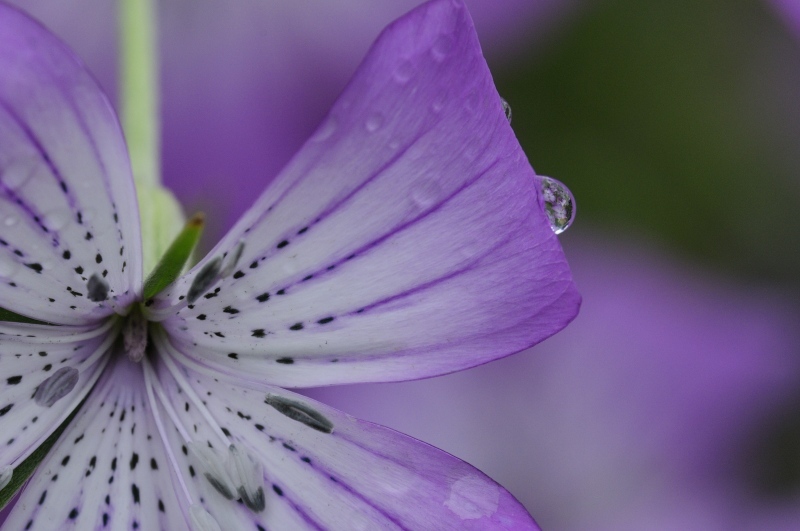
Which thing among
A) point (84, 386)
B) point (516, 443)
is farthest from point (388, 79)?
point (516, 443)

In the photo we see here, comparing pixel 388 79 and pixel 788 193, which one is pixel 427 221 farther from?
pixel 788 193

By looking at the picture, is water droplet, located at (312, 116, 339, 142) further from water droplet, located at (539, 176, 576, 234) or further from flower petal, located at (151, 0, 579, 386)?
water droplet, located at (539, 176, 576, 234)

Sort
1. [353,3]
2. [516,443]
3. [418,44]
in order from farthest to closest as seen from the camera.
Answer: [353,3]
[516,443]
[418,44]

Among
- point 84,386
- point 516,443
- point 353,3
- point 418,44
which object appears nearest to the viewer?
point 418,44

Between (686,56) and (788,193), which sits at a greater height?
(686,56)

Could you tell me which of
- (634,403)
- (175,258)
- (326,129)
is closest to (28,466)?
(175,258)

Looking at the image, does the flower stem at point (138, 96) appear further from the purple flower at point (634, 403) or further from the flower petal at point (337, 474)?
the purple flower at point (634, 403)

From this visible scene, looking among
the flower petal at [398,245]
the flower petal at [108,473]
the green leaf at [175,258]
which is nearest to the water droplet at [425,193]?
the flower petal at [398,245]

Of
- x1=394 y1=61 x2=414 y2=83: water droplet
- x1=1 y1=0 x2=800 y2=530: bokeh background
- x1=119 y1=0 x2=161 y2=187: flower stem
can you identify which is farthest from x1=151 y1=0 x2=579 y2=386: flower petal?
x1=1 y1=0 x2=800 y2=530: bokeh background
